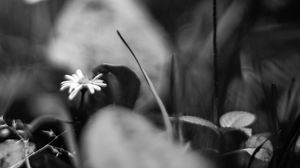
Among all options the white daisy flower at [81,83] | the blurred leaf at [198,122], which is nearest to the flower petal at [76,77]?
the white daisy flower at [81,83]

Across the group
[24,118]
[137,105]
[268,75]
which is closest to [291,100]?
[268,75]

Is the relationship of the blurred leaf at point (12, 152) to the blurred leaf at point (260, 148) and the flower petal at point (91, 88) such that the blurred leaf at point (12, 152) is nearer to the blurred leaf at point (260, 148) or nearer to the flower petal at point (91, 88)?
the flower petal at point (91, 88)

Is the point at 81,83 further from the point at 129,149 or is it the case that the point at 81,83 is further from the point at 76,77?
the point at 129,149

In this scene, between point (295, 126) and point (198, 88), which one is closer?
point (295, 126)

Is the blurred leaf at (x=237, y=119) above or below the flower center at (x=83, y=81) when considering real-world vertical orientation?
below

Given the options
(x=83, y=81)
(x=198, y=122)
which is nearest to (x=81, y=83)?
(x=83, y=81)

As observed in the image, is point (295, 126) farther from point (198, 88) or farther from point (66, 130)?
point (66, 130)
